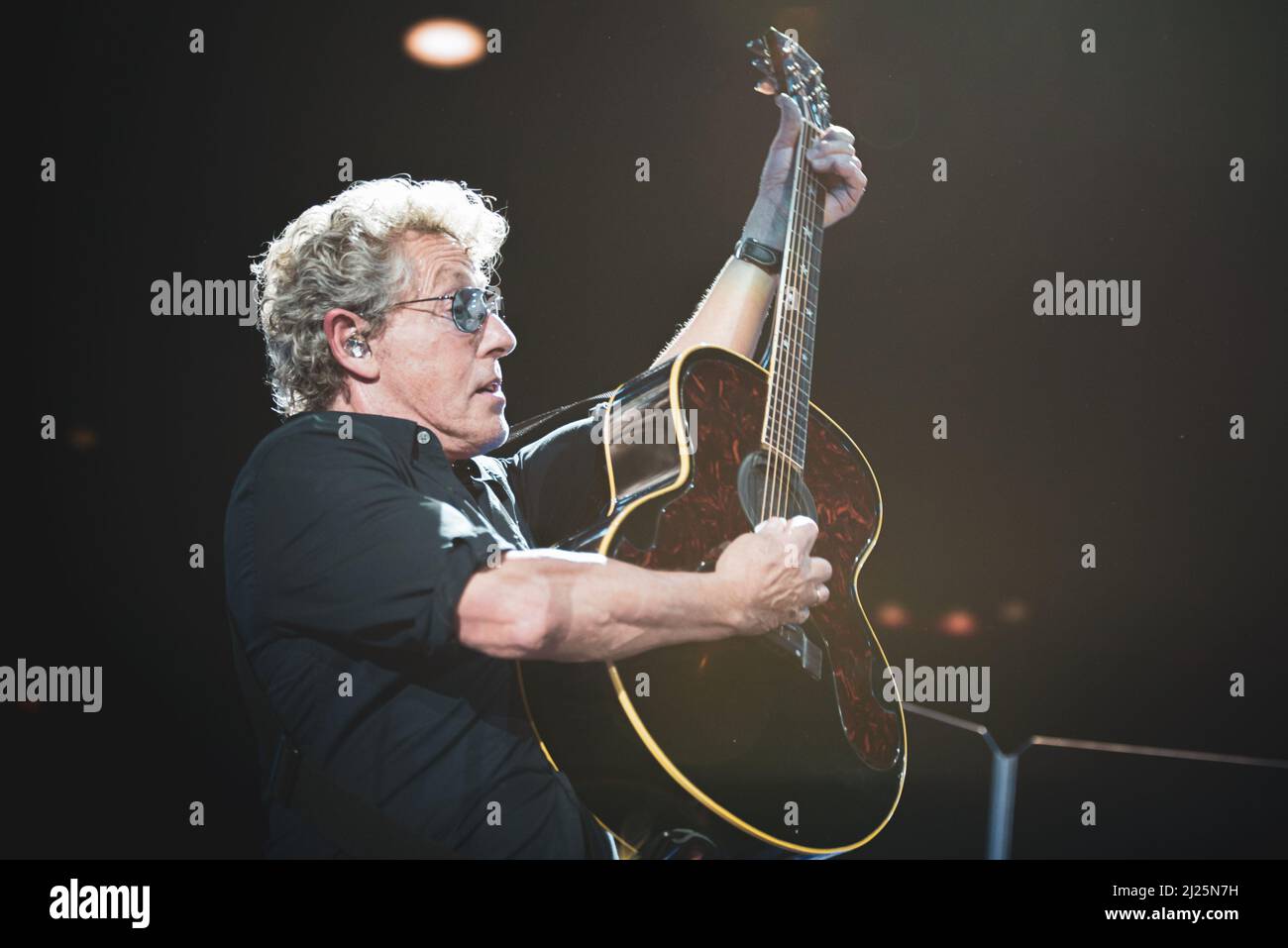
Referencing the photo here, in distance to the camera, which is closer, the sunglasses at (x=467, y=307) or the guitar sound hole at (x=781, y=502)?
the guitar sound hole at (x=781, y=502)

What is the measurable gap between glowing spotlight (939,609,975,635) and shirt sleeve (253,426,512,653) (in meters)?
1.40

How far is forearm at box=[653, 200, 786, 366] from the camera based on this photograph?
2322mm

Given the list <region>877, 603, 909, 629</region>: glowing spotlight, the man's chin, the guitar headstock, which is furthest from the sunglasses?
<region>877, 603, 909, 629</region>: glowing spotlight

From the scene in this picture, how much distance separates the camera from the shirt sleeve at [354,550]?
1.60 metres

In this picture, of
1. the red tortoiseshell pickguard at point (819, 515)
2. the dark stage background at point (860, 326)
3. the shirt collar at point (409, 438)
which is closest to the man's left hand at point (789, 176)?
the dark stage background at point (860, 326)

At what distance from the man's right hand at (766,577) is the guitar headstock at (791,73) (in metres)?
0.98

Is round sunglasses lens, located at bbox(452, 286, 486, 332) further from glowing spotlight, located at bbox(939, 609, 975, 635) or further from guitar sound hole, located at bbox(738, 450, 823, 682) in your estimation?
glowing spotlight, located at bbox(939, 609, 975, 635)

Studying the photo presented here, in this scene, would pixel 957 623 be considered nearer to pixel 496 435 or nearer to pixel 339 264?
pixel 496 435

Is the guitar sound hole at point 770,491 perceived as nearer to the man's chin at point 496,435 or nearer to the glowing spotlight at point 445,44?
the man's chin at point 496,435

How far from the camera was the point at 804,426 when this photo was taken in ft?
7.02

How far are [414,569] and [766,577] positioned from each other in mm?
555

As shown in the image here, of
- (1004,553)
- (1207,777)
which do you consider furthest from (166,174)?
(1207,777)
